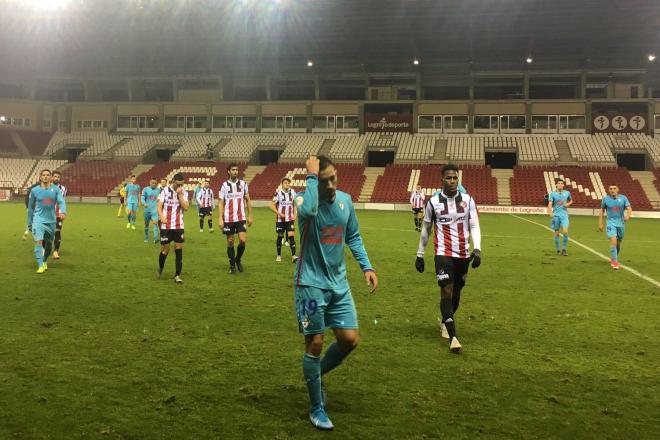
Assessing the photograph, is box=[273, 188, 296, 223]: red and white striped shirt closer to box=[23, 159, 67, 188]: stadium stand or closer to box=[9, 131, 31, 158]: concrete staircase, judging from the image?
box=[23, 159, 67, 188]: stadium stand

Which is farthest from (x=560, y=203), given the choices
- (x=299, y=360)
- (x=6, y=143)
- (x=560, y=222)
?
(x=6, y=143)

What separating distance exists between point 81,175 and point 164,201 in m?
47.3

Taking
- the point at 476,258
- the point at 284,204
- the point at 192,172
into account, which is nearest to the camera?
the point at 476,258

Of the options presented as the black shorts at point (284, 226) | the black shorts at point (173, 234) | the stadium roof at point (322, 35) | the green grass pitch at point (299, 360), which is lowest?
the green grass pitch at point (299, 360)

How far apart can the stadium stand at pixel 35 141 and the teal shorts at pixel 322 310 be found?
207ft

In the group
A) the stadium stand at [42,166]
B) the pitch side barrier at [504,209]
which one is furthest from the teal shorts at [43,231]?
the stadium stand at [42,166]

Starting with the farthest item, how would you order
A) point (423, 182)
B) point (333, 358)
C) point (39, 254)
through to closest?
1. point (423, 182)
2. point (39, 254)
3. point (333, 358)

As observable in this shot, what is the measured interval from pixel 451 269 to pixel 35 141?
63139 millimetres

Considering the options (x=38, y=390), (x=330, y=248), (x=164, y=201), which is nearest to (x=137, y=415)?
(x=38, y=390)

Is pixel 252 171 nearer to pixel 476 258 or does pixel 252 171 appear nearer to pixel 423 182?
pixel 423 182

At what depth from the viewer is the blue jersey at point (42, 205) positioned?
11.2 m

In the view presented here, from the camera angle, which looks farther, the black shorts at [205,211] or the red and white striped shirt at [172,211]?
the black shorts at [205,211]

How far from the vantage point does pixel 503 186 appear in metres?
44.6

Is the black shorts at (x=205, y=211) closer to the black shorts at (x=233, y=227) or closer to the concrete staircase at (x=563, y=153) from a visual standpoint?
the black shorts at (x=233, y=227)
